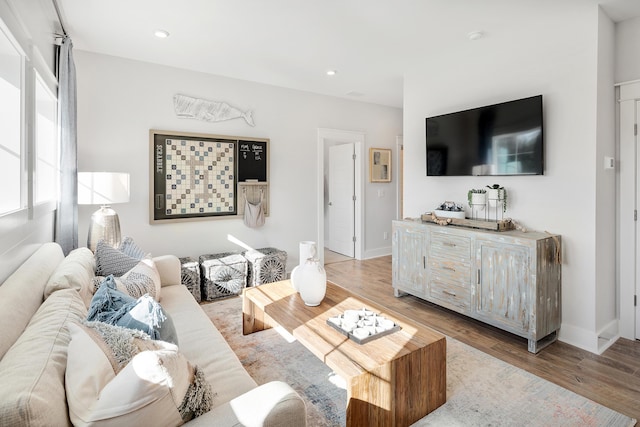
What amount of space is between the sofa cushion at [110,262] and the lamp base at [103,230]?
2.64 ft

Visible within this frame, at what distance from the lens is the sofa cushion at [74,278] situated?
4.98 feet

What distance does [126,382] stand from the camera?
888mm

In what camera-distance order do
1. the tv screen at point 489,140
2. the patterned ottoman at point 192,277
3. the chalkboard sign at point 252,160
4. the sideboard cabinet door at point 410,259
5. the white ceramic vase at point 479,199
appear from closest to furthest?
the tv screen at point 489,140 < the white ceramic vase at point 479,199 < the sideboard cabinet door at point 410,259 < the patterned ottoman at point 192,277 < the chalkboard sign at point 252,160

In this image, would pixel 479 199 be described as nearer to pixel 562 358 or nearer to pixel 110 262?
pixel 562 358

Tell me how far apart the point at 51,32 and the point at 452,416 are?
3848 mm

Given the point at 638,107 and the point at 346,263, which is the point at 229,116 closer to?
the point at 346,263

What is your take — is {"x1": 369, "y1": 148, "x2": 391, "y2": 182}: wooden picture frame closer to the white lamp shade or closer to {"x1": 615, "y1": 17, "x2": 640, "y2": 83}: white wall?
{"x1": 615, "y1": 17, "x2": 640, "y2": 83}: white wall

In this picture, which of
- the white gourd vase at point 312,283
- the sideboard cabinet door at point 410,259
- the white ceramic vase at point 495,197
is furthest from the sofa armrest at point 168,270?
the white ceramic vase at point 495,197

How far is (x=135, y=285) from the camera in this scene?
201 cm

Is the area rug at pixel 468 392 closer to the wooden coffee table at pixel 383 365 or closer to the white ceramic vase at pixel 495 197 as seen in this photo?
the wooden coffee table at pixel 383 365

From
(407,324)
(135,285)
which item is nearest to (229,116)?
(135,285)

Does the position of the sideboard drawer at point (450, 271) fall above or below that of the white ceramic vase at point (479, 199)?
below

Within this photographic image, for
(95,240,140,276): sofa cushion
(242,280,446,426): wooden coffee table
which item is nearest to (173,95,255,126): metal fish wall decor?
(95,240,140,276): sofa cushion

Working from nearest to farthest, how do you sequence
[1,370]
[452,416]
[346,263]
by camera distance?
[1,370], [452,416], [346,263]
